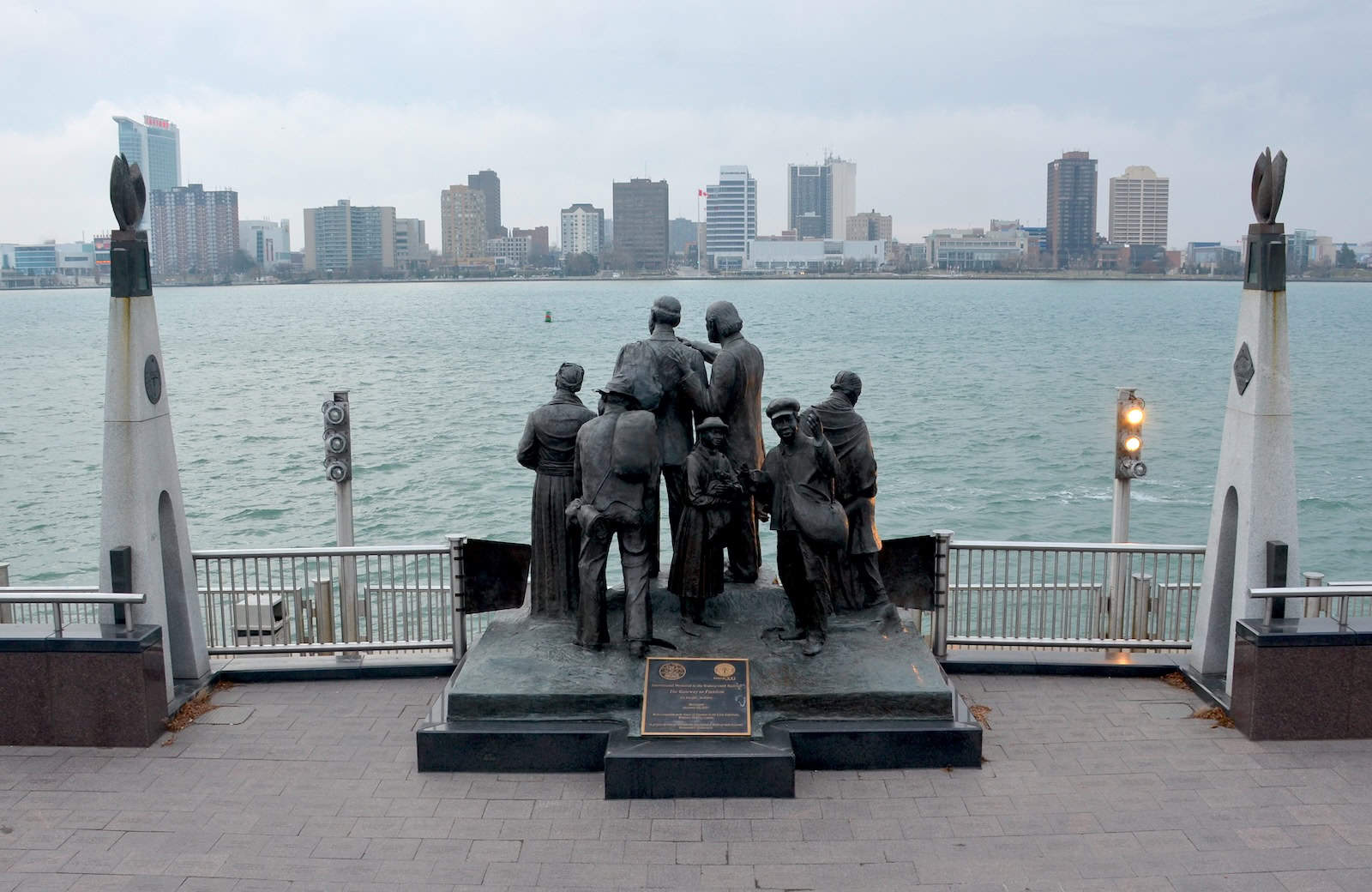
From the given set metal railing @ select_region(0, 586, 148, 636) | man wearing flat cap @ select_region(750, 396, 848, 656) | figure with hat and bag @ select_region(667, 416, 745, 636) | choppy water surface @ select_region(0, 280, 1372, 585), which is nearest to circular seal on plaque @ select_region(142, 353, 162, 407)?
metal railing @ select_region(0, 586, 148, 636)

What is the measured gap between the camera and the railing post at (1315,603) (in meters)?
10.4

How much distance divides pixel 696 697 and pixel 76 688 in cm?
→ 448

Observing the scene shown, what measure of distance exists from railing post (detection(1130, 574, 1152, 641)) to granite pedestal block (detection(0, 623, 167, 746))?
824 centimetres

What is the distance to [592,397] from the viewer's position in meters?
45.5

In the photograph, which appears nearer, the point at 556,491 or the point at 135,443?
the point at 135,443

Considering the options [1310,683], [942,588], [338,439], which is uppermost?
[338,439]

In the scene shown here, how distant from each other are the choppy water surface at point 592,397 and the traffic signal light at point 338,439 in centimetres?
717

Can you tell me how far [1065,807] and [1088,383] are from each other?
5401 centimetres

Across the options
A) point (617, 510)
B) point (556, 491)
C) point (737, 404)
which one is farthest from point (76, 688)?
point (737, 404)

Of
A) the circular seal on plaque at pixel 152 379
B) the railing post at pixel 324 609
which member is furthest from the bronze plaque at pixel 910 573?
the circular seal on plaque at pixel 152 379

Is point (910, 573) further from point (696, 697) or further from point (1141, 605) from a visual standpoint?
point (1141, 605)

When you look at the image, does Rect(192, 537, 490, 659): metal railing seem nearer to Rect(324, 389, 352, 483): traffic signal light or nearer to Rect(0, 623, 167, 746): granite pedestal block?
Rect(324, 389, 352, 483): traffic signal light

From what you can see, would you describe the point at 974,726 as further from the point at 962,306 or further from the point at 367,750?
the point at 962,306

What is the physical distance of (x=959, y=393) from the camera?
54656mm
